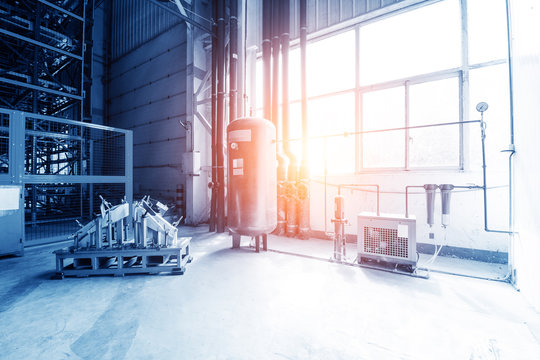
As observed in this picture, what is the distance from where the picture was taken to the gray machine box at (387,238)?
321cm

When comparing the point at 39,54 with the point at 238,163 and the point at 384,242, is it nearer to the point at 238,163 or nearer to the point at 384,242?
the point at 238,163

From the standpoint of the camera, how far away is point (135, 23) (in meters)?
9.12

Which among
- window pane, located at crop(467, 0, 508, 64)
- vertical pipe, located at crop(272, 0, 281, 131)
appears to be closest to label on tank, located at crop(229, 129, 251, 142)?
vertical pipe, located at crop(272, 0, 281, 131)

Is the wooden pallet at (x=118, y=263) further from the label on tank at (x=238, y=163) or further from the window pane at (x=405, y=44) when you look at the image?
the window pane at (x=405, y=44)

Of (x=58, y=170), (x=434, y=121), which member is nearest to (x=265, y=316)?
(x=434, y=121)

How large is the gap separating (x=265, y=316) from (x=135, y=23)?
1090cm

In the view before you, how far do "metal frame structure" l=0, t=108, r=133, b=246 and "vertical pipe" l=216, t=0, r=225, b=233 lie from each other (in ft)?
6.26

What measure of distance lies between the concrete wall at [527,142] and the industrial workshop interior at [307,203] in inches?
1.2

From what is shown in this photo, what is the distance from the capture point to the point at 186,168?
22.1 feet

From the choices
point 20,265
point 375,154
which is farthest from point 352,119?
point 20,265

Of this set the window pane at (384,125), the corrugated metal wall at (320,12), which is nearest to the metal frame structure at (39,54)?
the corrugated metal wall at (320,12)

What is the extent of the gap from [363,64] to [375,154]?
5.85ft

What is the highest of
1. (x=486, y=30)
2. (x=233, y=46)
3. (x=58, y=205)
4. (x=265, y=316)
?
(x=233, y=46)

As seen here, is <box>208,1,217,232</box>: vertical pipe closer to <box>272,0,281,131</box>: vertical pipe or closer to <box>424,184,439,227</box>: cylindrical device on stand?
<box>272,0,281,131</box>: vertical pipe
